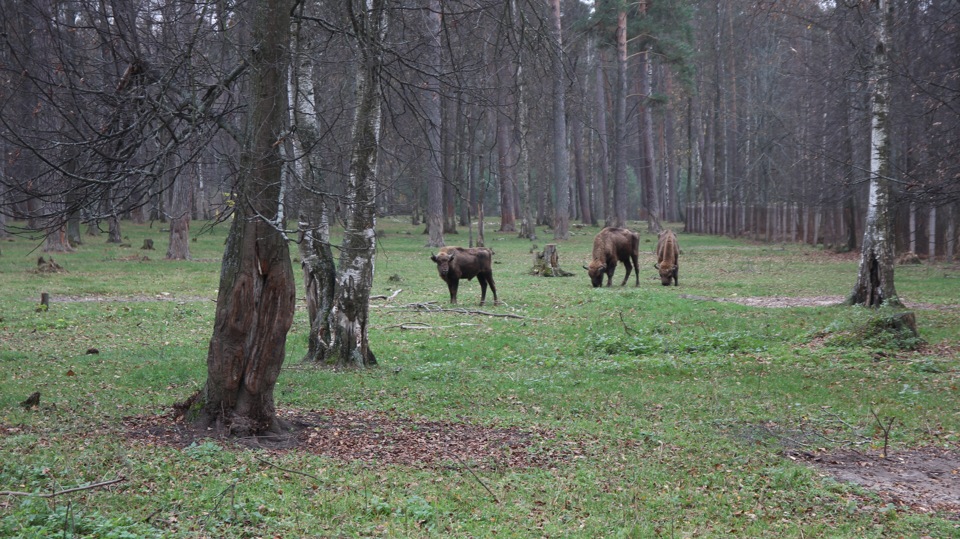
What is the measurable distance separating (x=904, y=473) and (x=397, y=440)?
481 centimetres

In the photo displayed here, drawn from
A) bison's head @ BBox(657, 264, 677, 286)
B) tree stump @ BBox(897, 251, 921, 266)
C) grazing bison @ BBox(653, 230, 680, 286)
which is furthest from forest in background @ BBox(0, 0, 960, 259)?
bison's head @ BBox(657, 264, 677, 286)

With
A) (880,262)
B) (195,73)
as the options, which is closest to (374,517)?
(195,73)

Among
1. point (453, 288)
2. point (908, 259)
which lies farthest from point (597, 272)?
point (908, 259)

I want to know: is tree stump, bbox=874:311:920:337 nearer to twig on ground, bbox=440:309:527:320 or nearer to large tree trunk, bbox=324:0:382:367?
twig on ground, bbox=440:309:527:320

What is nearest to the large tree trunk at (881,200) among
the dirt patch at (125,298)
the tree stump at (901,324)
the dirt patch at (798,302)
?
the dirt patch at (798,302)

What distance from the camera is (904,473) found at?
757cm

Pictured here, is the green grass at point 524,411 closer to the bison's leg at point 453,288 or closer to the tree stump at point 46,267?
the bison's leg at point 453,288

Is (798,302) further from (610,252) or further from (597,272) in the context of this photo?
(610,252)

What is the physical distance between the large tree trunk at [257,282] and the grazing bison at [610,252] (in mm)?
16954

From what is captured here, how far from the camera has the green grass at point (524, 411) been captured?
19.9 ft

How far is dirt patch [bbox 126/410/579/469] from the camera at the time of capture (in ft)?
25.0

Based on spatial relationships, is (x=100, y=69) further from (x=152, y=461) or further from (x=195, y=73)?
(x=152, y=461)

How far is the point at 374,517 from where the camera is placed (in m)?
6.04

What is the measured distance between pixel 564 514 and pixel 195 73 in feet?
17.4
